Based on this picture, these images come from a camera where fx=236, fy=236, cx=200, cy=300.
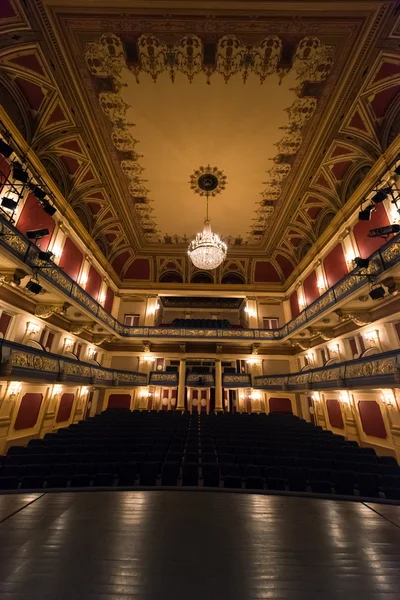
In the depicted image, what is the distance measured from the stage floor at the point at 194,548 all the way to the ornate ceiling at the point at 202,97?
9612 mm

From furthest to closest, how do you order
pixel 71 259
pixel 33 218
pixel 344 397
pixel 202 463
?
1. pixel 71 259
2. pixel 344 397
3. pixel 33 218
4. pixel 202 463

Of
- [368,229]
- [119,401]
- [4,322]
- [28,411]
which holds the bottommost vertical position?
[28,411]

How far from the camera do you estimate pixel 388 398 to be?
732cm

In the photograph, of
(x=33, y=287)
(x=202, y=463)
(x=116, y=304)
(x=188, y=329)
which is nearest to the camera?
(x=202, y=463)

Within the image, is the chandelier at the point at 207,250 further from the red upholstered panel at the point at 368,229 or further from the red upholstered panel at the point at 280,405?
the red upholstered panel at the point at 280,405

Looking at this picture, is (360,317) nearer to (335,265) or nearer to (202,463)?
(335,265)

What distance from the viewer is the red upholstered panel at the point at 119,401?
1349 cm

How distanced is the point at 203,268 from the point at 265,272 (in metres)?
8.69

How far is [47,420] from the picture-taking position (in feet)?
29.5

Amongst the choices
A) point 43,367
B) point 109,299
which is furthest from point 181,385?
point 43,367

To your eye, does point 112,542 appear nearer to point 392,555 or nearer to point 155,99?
point 392,555

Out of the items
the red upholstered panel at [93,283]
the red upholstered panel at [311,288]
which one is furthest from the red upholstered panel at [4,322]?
the red upholstered panel at [311,288]

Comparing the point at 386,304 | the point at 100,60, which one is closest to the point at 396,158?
the point at 386,304

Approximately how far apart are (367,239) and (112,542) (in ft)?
33.2
